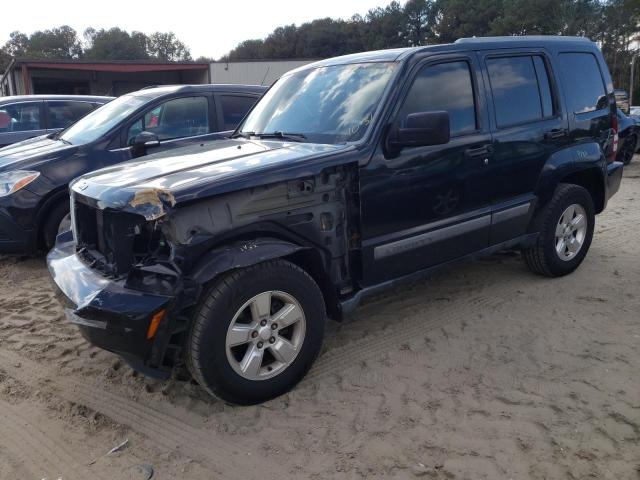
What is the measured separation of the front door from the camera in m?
3.52

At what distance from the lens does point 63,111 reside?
836cm

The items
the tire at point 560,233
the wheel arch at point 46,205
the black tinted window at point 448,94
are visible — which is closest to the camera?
the black tinted window at point 448,94

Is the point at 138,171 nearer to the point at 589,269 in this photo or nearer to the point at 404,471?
the point at 404,471

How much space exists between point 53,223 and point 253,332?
349cm

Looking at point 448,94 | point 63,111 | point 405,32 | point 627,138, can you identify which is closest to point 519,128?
point 448,94

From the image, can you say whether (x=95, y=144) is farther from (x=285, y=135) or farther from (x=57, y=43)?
(x=57, y=43)

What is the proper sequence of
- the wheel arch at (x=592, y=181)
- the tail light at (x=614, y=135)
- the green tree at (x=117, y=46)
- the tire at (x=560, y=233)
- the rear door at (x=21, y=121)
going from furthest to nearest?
the green tree at (x=117, y=46)
the rear door at (x=21, y=121)
the tail light at (x=614, y=135)
the wheel arch at (x=592, y=181)
the tire at (x=560, y=233)

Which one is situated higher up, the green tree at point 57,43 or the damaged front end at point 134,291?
the green tree at point 57,43

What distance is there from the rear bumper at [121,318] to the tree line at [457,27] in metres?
38.4

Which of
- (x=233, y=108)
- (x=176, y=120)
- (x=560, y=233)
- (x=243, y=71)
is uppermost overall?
(x=243, y=71)

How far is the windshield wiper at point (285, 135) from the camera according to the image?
149 inches

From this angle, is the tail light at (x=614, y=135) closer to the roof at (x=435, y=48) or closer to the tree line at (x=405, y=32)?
the roof at (x=435, y=48)

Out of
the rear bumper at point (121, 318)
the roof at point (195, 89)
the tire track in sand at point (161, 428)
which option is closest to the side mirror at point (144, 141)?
the roof at point (195, 89)

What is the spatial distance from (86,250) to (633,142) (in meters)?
13.2
